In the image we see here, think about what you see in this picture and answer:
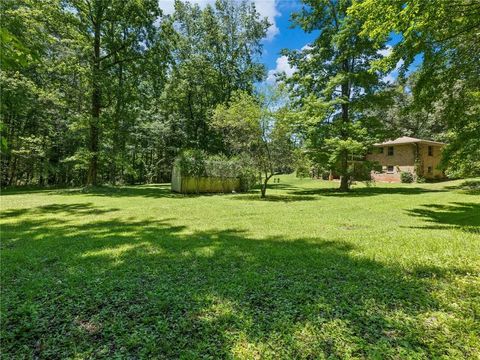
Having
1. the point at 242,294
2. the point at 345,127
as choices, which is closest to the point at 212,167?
the point at 345,127

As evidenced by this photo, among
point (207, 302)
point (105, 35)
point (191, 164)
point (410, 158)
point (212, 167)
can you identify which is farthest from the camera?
point (410, 158)

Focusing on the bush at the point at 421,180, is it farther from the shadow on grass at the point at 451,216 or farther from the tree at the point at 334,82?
the shadow on grass at the point at 451,216

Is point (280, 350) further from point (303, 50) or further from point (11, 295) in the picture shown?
point (303, 50)

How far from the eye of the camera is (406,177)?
27.0 meters

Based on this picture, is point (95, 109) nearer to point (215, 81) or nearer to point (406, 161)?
point (215, 81)

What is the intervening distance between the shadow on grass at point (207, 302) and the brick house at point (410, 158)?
25.5 metres

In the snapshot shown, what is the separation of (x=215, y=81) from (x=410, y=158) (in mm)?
22021

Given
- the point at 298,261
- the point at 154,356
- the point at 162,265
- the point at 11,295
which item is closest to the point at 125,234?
the point at 162,265

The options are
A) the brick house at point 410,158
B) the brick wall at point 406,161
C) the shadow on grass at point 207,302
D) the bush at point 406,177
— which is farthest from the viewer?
the brick wall at point 406,161

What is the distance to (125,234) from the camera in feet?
20.8

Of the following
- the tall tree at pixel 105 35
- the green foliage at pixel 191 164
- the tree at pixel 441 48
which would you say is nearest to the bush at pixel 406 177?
the tree at pixel 441 48

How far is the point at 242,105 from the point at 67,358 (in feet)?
41.2

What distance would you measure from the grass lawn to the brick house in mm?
24305

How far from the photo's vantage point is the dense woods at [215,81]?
8722 mm
